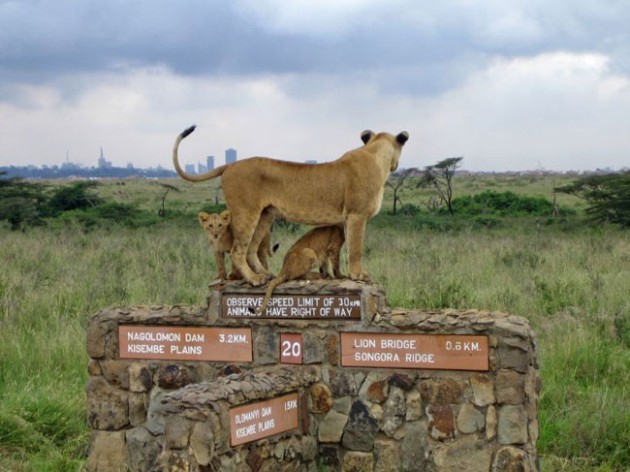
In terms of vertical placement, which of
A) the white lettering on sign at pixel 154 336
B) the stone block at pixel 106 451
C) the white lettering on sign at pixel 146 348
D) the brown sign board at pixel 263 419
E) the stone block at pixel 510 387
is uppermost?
the white lettering on sign at pixel 154 336

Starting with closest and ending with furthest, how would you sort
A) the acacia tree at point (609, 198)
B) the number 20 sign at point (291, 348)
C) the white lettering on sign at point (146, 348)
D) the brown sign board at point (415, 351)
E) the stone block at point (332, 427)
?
the brown sign board at point (415, 351), the stone block at point (332, 427), the number 20 sign at point (291, 348), the white lettering on sign at point (146, 348), the acacia tree at point (609, 198)

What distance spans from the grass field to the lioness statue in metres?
2.28

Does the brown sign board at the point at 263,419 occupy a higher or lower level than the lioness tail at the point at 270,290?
lower

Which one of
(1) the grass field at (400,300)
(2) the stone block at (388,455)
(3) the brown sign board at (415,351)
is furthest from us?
(1) the grass field at (400,300)

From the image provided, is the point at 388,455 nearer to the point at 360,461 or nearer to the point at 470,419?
the point at 360,461

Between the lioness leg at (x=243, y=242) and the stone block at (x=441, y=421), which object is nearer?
the stone block at (x=441, y=421)

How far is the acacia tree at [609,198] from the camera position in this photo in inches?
1084

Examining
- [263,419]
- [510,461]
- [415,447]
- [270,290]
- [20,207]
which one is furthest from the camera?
[20,207]

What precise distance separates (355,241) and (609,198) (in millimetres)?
23815

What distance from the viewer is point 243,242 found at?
24.3ft

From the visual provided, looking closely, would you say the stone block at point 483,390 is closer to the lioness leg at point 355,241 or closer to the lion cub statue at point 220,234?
the lioness leg at point 355,241

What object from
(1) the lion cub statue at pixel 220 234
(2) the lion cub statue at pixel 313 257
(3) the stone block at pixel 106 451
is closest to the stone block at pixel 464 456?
(2) the lion cub statue at pixel 313 257

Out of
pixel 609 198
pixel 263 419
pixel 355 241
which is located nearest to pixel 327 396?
pixel 263 419

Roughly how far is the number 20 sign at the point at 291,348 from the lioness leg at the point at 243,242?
48 cm
